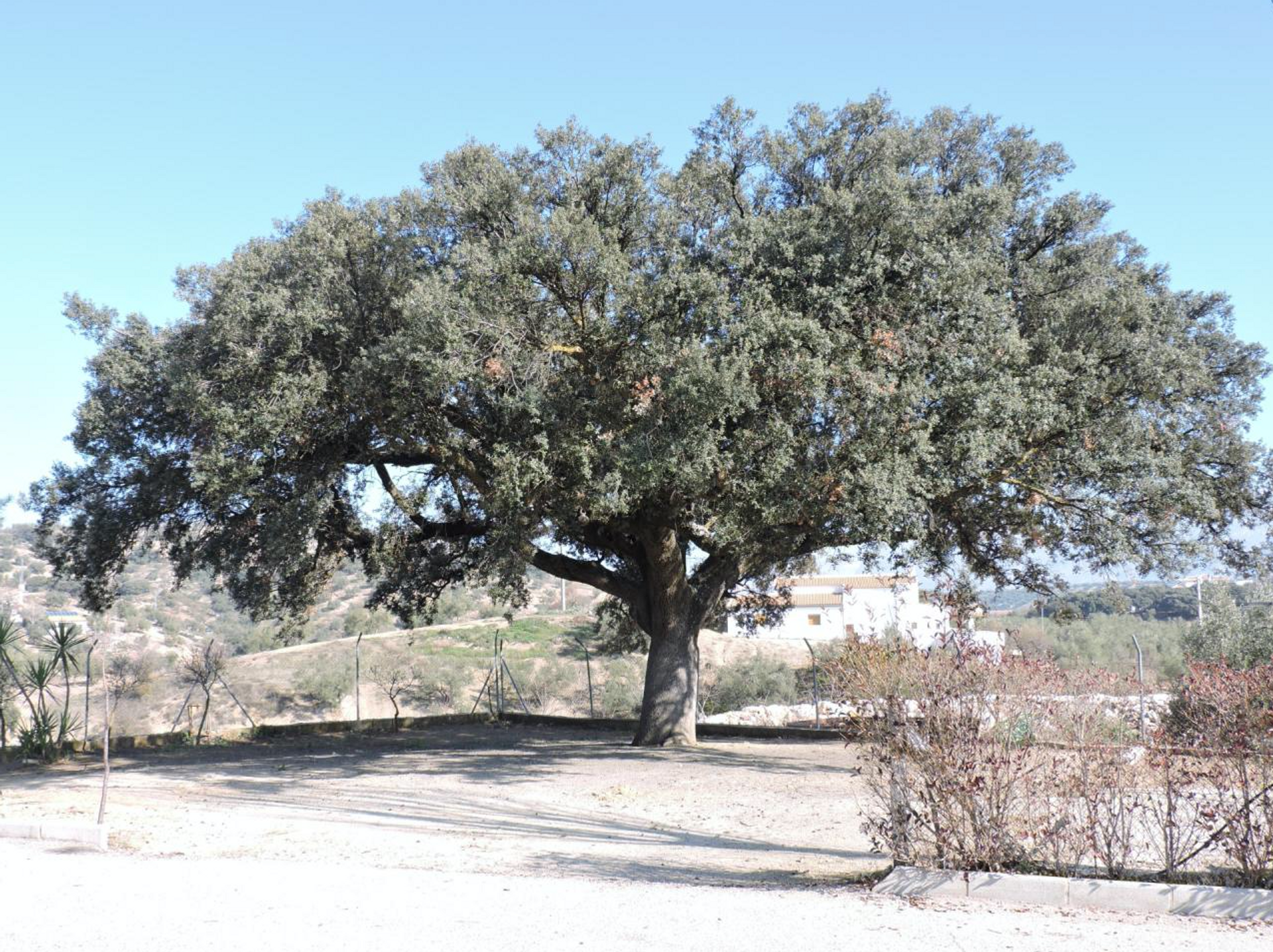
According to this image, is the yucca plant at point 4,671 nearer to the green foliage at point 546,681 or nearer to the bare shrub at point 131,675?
the bare shrub at point 131,675

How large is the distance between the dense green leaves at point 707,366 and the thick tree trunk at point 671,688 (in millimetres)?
2979

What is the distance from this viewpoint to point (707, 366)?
1325 cm

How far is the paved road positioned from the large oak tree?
6.94m

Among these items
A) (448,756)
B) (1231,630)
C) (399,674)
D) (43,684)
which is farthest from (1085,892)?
(399,674)

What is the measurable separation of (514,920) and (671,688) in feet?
44.0

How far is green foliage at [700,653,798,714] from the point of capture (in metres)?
33.8

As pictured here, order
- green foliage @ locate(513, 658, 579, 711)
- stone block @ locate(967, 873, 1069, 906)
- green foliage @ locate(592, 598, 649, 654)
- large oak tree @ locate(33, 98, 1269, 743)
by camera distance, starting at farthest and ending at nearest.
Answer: green foliage @ locate(513, 658, 579, 711) < green foliage @ locate(592, 598, 649, 654) < large oak tree @ locate(33, 98, 1269, 743) < stone block @ locate(967, 873, 1069, 906)

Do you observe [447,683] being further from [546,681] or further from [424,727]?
[424,727]

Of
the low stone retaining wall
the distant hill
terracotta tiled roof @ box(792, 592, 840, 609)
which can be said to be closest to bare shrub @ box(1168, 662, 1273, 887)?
the low stone retaining wall

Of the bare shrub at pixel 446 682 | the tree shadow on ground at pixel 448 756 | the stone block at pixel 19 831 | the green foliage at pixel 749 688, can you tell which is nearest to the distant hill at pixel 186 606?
the bare shrub at pixel 446 682

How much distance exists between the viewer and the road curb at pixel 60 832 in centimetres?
992

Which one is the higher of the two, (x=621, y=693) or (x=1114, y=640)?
(x=1114, y=640)

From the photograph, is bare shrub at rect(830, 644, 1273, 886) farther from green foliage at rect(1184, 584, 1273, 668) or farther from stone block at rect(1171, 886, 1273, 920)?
green foliage at rect(1184, 584, 1273, 668)

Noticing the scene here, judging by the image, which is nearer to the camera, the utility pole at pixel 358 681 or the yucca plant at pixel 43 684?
the yucca plant at pixel 43 684
